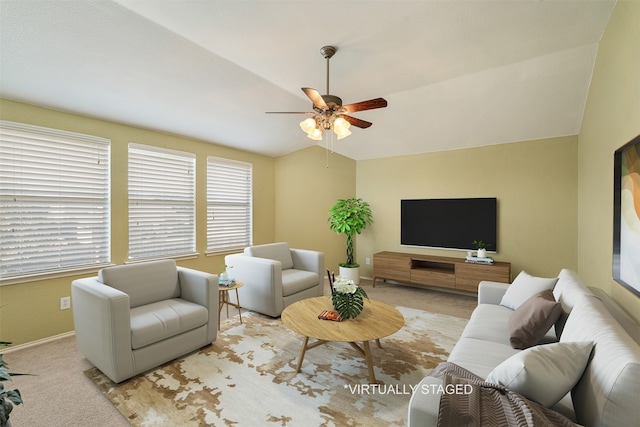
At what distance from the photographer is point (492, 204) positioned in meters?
4.18

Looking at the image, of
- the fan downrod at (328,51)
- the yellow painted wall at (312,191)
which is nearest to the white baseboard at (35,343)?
the yellow painted wall at (312,191)

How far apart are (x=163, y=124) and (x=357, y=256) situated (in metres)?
3.98

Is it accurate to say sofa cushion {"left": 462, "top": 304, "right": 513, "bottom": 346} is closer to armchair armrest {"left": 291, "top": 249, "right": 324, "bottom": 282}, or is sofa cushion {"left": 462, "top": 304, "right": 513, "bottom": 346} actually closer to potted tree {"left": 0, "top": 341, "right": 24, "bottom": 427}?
armchair armrest {"left": 291, "top": 249, "right": 324, "bottom": 282}

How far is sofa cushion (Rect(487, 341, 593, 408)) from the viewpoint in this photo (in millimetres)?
1103

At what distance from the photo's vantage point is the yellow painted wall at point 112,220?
8.68 ft

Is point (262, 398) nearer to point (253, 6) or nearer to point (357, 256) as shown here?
point (253, 6)

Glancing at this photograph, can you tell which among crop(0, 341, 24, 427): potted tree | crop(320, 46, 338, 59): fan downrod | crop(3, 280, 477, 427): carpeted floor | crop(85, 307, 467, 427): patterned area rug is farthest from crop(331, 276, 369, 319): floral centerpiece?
crop(320, 46, 338, 59): fan downrod

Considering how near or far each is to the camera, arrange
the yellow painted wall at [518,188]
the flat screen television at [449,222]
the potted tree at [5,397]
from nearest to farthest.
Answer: the potted tree at [5,397] < the yellow painted wall at [518,188] < the flat screen television at [449,222]

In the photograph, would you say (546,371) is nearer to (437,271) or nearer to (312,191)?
(437,271)

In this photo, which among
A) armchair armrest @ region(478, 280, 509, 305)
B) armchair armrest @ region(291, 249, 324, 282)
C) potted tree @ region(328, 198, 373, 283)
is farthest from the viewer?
potted tree @ region(328, 198, 373, 283)

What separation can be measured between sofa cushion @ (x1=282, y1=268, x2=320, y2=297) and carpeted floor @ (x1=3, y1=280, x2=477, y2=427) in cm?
75

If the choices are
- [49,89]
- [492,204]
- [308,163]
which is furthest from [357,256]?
[49,89]

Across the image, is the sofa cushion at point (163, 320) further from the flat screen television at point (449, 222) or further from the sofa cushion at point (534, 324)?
the flat screen television at point (449, 222)

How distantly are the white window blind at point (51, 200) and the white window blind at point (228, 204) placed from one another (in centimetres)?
145
